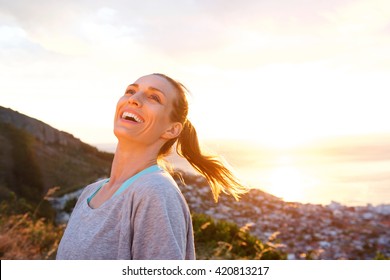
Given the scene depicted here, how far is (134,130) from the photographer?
2.33 meters

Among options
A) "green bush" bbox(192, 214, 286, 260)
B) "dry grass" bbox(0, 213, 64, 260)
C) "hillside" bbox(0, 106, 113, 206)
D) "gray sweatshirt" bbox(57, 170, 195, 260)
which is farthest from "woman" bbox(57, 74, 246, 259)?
"hillside" bbox(0, 106, 113, 206)

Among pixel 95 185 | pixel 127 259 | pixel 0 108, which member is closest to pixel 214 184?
pixel 95 185

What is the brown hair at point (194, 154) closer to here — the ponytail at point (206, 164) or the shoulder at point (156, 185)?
the ponytail at point (206, 164)

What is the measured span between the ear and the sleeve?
1.77 ft

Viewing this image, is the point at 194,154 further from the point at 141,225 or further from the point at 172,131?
the point at 141,225

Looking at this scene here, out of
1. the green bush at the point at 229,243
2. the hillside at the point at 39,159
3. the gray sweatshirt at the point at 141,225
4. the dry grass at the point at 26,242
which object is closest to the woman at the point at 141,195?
the gray sweatshirt at the point at 141,225

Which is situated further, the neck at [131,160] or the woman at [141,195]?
the neck at [131,160]

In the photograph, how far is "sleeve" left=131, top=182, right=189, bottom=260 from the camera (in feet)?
6.22

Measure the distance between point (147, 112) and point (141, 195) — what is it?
548 mm

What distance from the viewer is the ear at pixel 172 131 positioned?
97.0 inches

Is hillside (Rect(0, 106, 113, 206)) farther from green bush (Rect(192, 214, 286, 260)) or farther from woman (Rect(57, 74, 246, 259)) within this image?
woman (Rect(57, 74, 246, 259))

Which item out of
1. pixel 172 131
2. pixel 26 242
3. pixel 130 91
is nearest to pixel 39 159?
pixel 26 242

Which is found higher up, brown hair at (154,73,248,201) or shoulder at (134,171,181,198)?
brown hair at (154,73,248,201)

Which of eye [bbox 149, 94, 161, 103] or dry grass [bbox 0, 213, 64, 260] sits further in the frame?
dry grass [bbox 0, 213, 64, 260]
